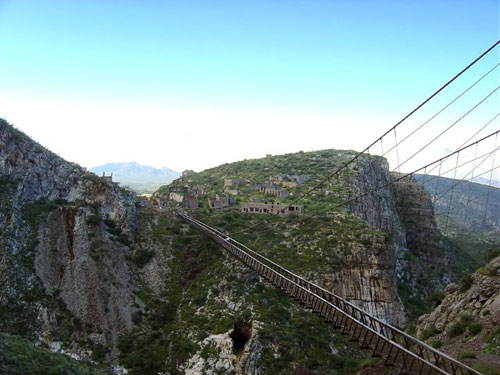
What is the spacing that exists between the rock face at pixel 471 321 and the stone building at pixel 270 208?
1248 inches

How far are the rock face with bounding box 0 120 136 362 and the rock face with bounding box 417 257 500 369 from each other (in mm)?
21836

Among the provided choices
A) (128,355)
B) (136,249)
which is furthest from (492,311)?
(136,249)

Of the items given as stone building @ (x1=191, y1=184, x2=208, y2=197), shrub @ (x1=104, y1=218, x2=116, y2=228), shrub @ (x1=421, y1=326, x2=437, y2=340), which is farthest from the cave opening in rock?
stone building @ (x1=191, y1=184, x2=208, y2=197)

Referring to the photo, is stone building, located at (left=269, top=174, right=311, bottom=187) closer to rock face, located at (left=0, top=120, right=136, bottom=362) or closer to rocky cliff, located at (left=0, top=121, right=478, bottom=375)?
rocky cliff, located at (left=0, top=121, right=478, bottom=375)

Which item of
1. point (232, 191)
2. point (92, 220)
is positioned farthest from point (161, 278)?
point (232, 191)

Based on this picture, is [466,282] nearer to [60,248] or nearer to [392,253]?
[392,253]

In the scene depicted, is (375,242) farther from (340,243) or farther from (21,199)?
(21,199)

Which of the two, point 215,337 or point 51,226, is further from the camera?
point 51,226

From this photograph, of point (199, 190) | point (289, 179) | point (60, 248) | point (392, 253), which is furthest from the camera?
point (289, 179)

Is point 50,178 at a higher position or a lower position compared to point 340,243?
higher

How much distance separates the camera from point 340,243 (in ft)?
135

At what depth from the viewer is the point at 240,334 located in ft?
99.3

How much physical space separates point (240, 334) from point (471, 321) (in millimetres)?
16942

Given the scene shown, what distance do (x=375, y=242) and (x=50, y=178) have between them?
112 ft
